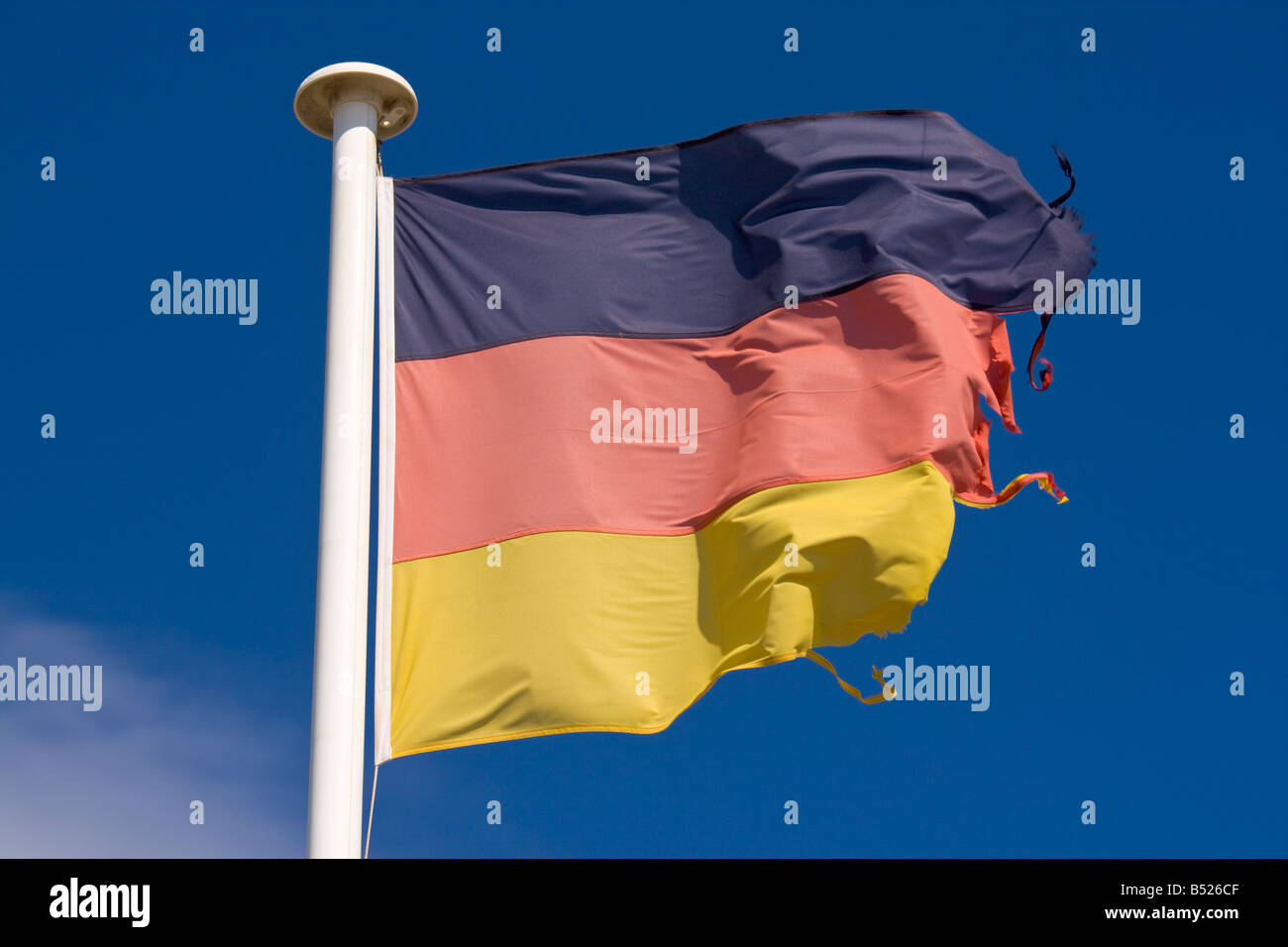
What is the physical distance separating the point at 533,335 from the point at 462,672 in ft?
6.64

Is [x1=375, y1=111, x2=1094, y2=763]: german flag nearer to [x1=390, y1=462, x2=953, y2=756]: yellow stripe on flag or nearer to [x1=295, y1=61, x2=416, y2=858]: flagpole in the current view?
[x1=390, y1=462, x2=953, y2=756]: yellow stripe on flag

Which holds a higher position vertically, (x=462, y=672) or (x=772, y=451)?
(x=772, y=451)

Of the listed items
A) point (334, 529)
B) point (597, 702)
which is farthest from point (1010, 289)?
point (334, 529)

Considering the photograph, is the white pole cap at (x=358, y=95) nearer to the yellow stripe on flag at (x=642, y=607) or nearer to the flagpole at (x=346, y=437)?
the flagpole at (x=346, y=437)

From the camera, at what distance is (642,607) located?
9742 mm

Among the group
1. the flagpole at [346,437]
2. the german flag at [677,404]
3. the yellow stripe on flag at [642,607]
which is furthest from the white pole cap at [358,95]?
the yellow stripe on flag at [642,607]

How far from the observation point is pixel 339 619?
8664mm

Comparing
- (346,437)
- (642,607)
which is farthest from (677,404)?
(346,437)

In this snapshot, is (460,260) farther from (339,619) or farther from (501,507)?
(339,619)

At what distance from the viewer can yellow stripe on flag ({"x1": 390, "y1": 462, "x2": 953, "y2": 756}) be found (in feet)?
30.3

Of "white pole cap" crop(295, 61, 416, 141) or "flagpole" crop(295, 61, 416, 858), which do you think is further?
"white pole cap" crop(295, 61, 416, 141)

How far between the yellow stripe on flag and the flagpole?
0.63 meters

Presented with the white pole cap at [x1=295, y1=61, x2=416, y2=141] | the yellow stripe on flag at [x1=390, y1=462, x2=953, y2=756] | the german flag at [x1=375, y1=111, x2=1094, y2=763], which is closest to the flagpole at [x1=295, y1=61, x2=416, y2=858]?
the white pole cap at [x1=295, y1=61, x2=416, y2=141]

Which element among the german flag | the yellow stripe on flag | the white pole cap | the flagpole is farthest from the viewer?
the white pole cap
